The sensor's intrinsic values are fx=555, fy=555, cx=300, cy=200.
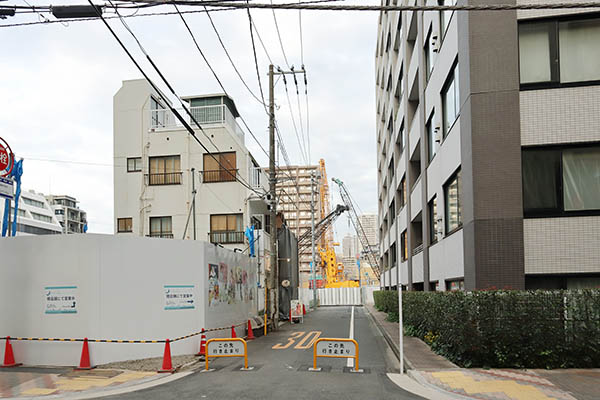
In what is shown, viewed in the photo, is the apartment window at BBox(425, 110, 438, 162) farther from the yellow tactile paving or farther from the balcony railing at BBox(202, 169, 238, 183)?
the balcony railing at BBox(202, 169, 238, 183)

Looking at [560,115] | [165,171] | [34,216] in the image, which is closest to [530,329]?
[560,115]

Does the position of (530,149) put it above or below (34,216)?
below

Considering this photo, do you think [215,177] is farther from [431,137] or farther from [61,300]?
[61,300]

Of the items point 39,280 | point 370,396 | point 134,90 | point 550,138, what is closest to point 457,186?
point 550,138

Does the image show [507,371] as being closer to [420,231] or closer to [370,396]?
[370,396]

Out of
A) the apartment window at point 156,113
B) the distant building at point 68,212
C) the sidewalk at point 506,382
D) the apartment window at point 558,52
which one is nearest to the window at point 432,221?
the apartment window at point 558,52

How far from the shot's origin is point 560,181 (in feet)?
44.5

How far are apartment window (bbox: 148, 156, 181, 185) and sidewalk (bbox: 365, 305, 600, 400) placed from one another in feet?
96.1

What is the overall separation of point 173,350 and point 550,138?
11277 mm

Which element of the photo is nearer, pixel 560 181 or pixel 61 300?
pixel 560 181

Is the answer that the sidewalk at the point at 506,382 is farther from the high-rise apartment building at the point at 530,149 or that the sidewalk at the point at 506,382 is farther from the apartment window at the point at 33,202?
the apartment window at the point at 33,202

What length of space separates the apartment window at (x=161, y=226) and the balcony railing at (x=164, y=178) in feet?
8.29

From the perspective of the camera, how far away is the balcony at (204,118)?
4022 centimetres

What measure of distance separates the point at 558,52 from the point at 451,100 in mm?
4136
